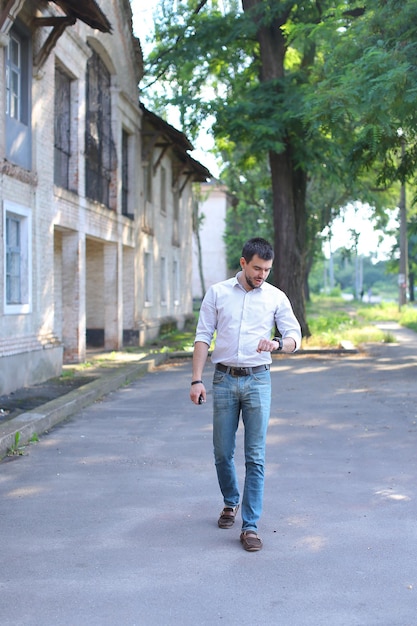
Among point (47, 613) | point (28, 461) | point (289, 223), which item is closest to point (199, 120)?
point (289, 223)

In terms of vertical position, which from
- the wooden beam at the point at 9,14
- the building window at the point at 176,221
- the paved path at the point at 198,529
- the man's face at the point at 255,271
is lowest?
the paved path at the point at 198,529

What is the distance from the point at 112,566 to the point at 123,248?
20296 millimetres

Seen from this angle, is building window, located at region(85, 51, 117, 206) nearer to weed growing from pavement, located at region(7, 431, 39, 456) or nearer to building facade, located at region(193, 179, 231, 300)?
weed growing from pavement, located at region(7, 431, 39, 456)

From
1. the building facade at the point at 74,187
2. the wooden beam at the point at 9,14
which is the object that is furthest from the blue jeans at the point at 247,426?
the wooden beam at the point at 9,14

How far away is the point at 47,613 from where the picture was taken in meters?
4.47

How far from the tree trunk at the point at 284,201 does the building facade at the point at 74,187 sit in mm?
3936

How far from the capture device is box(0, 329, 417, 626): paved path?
4.55 meters

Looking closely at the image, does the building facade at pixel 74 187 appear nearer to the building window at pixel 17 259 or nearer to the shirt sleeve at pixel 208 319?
the building window at pixel 17 259

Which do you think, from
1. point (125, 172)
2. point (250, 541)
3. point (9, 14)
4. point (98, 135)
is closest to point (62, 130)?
point (98, 135)

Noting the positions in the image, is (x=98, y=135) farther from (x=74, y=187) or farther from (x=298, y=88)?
(x=298, y=88)

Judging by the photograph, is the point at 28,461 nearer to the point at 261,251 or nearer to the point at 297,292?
the point at 261,251

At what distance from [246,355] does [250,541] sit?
3.92 feet

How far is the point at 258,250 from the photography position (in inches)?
227

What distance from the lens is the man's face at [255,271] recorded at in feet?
19.0
